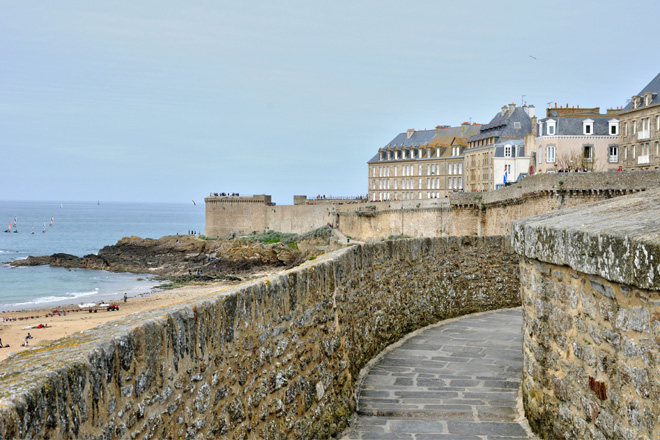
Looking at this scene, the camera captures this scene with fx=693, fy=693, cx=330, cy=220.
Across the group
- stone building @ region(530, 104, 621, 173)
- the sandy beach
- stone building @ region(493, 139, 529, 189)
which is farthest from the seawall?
the sandy beach

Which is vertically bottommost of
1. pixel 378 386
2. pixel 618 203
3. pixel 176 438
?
pixel 378 386

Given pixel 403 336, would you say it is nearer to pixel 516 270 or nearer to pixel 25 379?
pixel 516 270

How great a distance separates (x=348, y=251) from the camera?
24.3ft

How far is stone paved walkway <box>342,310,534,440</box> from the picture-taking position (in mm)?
6414

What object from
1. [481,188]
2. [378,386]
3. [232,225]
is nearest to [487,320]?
[378,386]

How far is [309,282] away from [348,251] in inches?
67.8

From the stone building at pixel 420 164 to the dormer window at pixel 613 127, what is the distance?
24821 millimetres

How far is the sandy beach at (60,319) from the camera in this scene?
2756 centimetres

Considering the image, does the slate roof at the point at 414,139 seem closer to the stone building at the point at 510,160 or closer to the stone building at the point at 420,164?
the stone building at the point at 420,164

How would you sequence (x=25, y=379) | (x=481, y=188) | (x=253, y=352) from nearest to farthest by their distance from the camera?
(x=25, y=379), (x=253, y=352), (x=481, y=188)

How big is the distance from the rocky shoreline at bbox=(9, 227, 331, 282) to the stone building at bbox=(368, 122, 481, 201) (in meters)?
18.8

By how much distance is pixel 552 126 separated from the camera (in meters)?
54.6

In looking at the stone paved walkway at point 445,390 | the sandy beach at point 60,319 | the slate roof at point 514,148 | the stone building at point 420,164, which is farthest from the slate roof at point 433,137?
the stone paved walkway at point 445,390

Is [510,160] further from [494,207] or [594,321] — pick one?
[594,321]
